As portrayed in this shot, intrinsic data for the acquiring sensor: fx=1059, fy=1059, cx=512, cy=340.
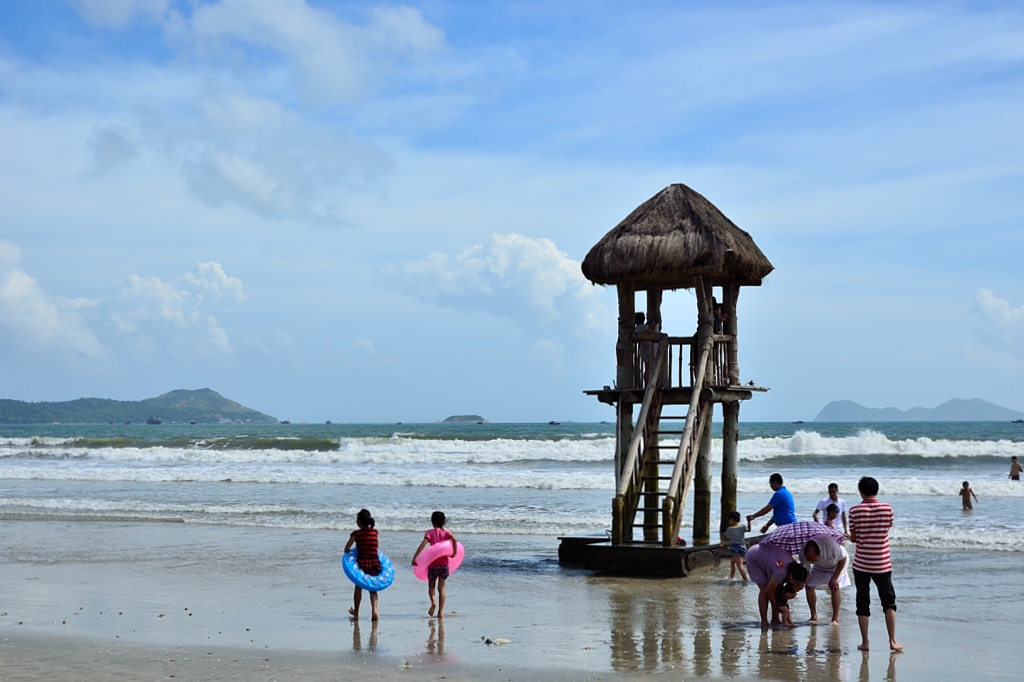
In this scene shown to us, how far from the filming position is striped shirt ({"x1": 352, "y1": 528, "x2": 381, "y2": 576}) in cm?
1094

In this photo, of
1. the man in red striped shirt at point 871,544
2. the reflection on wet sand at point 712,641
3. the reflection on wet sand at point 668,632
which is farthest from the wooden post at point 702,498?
the man in red striped shirt at point 871,544

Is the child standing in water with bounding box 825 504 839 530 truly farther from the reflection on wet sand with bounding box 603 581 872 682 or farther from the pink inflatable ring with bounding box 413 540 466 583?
the pink inflatable ring with bounding box 413 540 466 583

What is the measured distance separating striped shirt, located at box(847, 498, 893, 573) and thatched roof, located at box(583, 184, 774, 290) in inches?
252

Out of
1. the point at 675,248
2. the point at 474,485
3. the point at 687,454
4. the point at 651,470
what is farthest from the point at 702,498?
the point at 474,485

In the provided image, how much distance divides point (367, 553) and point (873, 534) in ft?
16.4

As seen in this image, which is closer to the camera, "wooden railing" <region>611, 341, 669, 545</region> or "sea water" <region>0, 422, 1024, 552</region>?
"wooden railing" <region>611, 341, 669, 545</region>

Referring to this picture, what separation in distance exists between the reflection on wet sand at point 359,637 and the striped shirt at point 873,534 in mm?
4386

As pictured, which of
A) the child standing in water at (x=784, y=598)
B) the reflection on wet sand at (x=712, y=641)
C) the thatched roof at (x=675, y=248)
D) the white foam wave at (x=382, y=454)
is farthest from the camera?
the white foam wave at (x=382, y=454)

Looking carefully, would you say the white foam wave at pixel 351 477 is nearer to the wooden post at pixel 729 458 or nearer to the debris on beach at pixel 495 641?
the wooden post at pixel 729 458

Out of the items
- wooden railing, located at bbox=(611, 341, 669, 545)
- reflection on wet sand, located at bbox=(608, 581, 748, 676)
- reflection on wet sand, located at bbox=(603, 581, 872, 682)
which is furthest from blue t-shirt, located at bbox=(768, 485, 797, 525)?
wooden railing, located at bbox=(611, 341, 669, 545)

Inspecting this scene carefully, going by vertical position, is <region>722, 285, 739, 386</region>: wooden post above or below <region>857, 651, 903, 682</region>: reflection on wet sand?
above

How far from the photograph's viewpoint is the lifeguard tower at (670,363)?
48.0 ft

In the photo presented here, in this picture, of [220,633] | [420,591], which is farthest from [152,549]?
[220,633]

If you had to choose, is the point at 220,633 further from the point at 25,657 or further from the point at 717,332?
the point at 717,332
